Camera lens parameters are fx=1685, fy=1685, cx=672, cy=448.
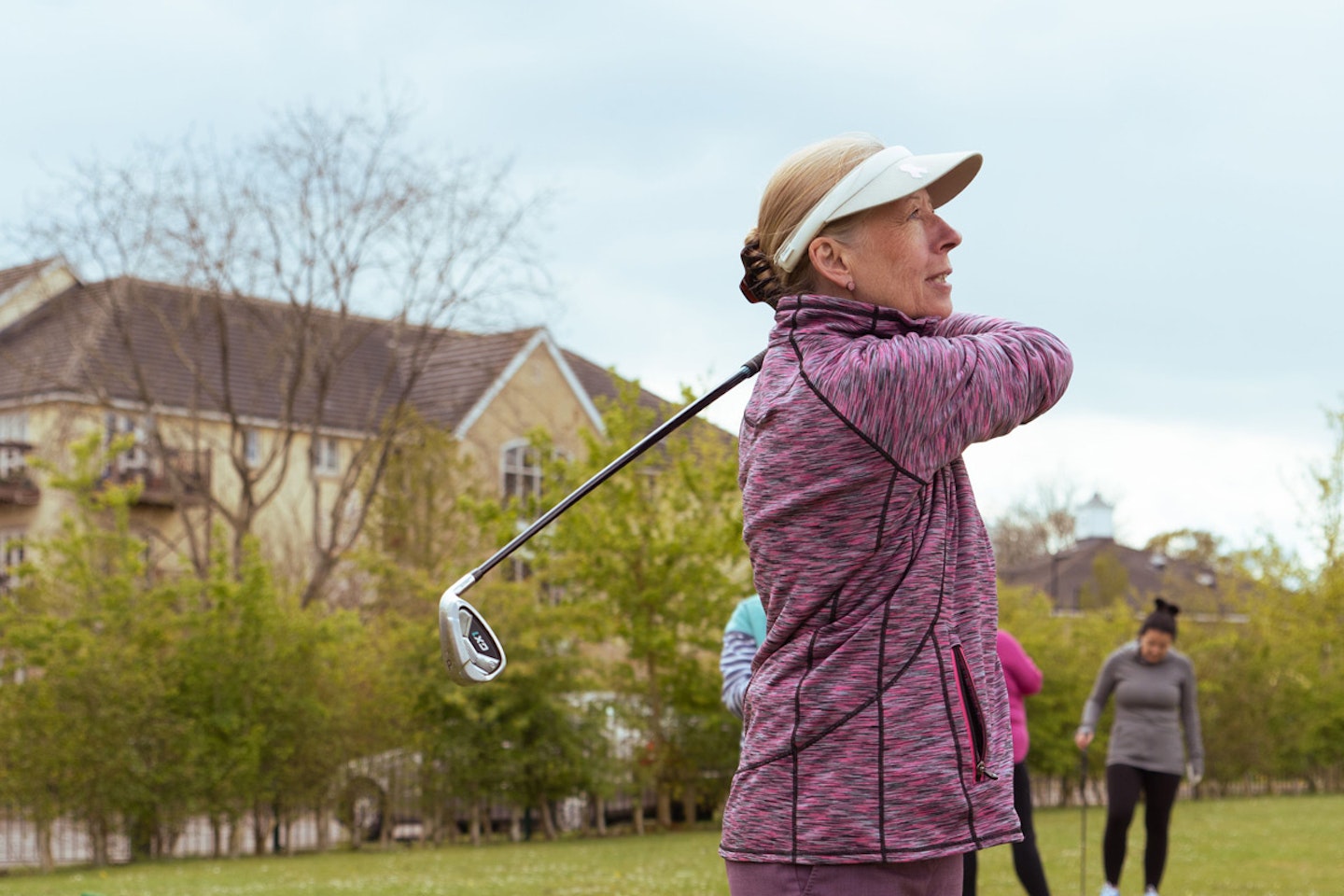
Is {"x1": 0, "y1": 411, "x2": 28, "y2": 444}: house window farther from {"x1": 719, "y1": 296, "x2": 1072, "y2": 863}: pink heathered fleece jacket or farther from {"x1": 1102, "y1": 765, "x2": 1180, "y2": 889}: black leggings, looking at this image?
{"x1": 719, "y1": 296, "x2": 1072, "y2": 863}: pink heathered fleece jacket

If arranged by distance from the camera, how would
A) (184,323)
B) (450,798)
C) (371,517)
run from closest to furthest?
(450,798)
(184,323)
(371,517)

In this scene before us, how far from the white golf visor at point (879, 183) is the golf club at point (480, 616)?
258 millimetres

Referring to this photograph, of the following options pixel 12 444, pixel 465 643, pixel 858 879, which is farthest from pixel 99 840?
pixel 12 444

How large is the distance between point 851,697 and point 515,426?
3879 cm

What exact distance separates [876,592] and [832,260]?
19.6 inches

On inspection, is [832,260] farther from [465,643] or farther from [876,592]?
[465,643]

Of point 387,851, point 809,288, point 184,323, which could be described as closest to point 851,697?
point 809,288

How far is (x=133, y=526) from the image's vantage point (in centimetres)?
3741

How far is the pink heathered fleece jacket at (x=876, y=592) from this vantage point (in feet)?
7.64

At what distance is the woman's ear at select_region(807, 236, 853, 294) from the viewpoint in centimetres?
248

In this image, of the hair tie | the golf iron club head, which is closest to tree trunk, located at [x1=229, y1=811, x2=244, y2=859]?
the golf iron club head

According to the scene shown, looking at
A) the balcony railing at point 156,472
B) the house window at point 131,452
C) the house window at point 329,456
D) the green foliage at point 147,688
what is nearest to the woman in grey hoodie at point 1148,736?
the green foliage at point 147,688

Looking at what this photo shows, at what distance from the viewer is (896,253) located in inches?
97.7

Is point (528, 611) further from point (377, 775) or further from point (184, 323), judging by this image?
point (184, 323)
